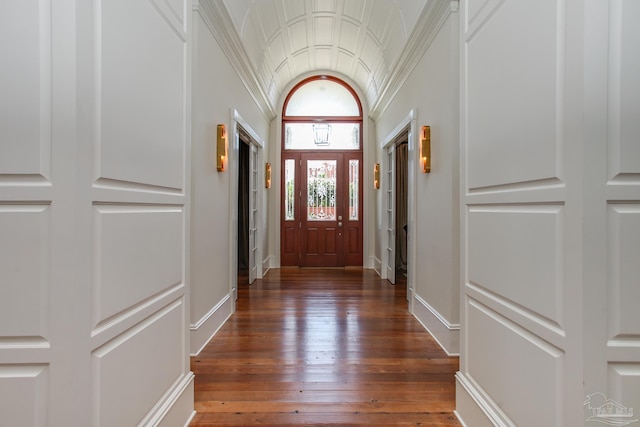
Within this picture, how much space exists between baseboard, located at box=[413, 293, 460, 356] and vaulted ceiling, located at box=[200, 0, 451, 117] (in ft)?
8.64

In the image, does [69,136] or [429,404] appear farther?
[429,404]

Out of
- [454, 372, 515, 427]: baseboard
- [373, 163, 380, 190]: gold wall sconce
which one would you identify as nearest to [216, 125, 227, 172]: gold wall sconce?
[454, 372, 515, 427]: baseboard

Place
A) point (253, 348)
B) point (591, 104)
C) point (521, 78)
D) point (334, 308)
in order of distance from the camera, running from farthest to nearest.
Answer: point (334, 308)
point (253, 348)
point (521, 78)
point (591, 104)

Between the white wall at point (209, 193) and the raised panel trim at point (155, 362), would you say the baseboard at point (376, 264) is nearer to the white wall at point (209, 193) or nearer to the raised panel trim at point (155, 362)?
the white wall at point (209, 193)

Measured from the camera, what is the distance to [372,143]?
6.73m

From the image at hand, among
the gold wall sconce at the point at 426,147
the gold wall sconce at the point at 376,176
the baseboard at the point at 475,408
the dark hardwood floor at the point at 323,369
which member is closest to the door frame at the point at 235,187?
the dark hardwood floor at the point at 323,369

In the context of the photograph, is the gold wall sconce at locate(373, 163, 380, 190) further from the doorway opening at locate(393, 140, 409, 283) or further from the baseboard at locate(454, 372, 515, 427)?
the baseboard at locate(454, 372, 515, 427)

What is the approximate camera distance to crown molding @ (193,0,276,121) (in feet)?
9.48

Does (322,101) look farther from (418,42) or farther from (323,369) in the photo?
(323,369)

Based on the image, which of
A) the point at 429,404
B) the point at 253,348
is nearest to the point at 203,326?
the point at 253,348

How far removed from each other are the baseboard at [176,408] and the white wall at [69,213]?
17cm

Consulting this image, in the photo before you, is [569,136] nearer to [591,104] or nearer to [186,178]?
[591,104]

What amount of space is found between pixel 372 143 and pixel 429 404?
5362mm

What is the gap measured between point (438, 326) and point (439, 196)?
3.83 ft
